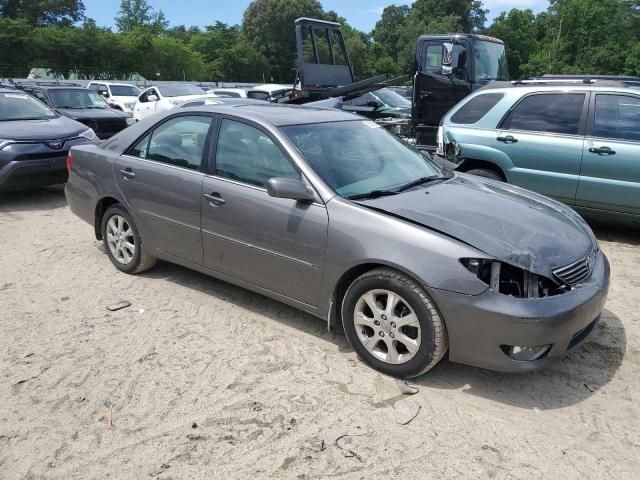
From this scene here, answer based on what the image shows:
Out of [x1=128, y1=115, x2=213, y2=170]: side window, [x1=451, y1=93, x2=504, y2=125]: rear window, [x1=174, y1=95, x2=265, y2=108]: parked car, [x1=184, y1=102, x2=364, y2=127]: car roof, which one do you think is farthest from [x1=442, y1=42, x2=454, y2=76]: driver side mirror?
[x1=128, y1=115, x2=213, y2=170]: side window

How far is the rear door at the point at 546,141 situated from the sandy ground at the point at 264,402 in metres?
2.16

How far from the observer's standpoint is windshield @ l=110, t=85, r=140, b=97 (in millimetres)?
21625

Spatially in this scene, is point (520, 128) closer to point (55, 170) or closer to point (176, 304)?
point (176, 304)

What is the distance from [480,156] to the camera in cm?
682

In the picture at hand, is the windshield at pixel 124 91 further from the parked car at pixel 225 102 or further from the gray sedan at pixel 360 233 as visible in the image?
the gray sedan at pixel 360 233

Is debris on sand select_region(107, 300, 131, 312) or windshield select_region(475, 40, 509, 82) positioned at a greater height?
windshield select_region(475, 40, 509, 82)

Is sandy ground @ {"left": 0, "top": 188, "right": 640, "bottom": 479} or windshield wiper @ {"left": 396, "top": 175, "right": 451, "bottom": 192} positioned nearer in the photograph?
sandy ground @ {"left": 0, "top": 188, "right": 640, "bottom": 479}

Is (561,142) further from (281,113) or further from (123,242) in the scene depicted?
(123,242)

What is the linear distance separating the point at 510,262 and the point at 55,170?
274 inches

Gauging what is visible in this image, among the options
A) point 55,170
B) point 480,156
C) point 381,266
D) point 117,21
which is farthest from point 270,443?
point 117,21

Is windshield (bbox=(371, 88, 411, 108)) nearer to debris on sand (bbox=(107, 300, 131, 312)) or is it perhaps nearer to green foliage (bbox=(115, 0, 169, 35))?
debris on sand (bbox=(107, 300, 131, 312))

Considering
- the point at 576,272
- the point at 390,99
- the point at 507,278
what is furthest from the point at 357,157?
the point at 390,99

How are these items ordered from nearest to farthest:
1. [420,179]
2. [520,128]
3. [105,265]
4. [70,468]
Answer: [70,468]
[420,179]
[105,265]
[520,128]

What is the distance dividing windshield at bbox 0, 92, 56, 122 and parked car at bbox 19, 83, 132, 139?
84.2 inches
